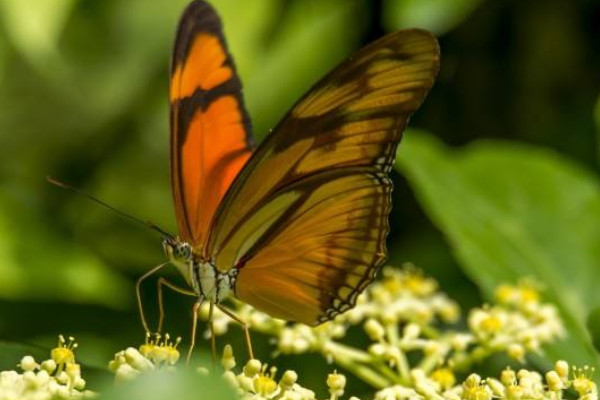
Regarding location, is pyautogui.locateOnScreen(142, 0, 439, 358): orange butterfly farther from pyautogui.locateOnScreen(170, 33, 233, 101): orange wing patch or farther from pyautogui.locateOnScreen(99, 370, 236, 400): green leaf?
pyautogui.locateOnScreen(99, 370, 236, 400): green leaf

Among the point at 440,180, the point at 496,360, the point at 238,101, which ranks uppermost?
the point at 440,180

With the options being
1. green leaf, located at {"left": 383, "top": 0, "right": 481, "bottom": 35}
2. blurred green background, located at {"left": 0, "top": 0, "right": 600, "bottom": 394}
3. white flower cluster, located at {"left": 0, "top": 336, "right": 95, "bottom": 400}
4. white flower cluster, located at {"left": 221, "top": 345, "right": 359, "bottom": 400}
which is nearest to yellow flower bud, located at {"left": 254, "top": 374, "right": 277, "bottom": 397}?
white flower cluster, located at {"left": 221, "top": 345, "right": 359, "bottom": 400}

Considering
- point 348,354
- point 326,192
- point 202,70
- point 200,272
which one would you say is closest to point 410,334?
Result: point 348,354

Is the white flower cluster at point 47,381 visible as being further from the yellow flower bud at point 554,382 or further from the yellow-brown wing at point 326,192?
the yellow flower bud at point 554,382

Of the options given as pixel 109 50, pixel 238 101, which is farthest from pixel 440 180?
pixel 109 50

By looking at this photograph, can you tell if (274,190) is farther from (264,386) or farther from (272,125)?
(272,125)

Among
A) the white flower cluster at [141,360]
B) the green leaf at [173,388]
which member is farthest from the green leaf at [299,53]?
the green leaf at [173,388]

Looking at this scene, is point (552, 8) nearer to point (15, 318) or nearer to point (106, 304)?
point (106, 304)
